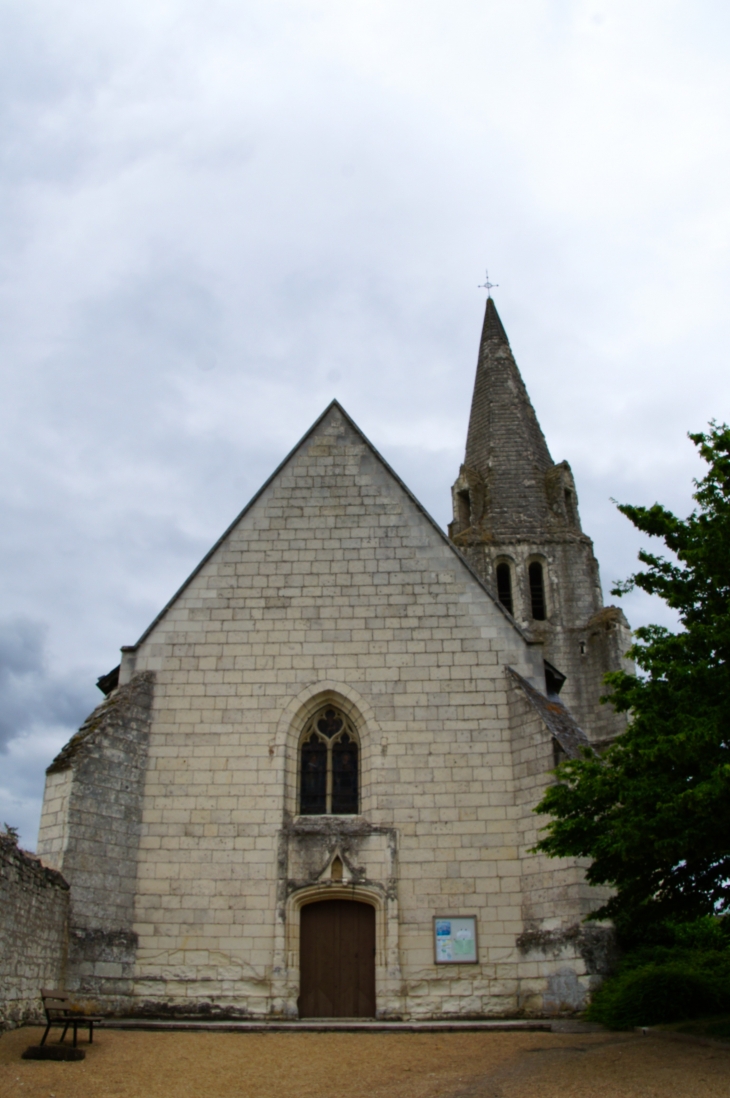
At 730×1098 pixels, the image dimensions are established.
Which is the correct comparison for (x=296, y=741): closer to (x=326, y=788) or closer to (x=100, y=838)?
(x=326, y=788)

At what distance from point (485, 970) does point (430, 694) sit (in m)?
3.96

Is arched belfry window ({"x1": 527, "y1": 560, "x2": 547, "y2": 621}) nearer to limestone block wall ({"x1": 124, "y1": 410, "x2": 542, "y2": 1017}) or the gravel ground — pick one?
limestone block wall ({"x1": 124, "y1": 410, "x2": 542, "y2": 1017})

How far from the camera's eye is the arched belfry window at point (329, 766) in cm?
1389

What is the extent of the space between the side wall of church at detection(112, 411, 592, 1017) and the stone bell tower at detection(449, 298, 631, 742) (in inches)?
543

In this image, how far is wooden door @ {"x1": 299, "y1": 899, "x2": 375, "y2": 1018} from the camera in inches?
504

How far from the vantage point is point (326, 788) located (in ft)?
45.8

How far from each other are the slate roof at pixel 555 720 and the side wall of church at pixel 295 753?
315 millimetres

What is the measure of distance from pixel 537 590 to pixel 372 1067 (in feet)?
73.8

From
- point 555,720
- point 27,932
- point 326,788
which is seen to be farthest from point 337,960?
point 555,720

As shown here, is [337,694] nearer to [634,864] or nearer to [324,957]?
[324,957]

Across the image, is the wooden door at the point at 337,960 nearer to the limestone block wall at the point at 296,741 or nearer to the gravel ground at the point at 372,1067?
the limestone block wall at the point at 296,741

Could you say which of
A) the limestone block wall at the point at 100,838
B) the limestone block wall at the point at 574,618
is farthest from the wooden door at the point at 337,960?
the limestone block wall at the point at 574,618

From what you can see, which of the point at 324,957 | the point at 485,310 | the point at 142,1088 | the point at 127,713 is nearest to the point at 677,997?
the point at 324,957

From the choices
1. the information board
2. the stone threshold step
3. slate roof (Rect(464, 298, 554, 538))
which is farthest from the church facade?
slate roof (Rect(464, 298, 554, 538))
